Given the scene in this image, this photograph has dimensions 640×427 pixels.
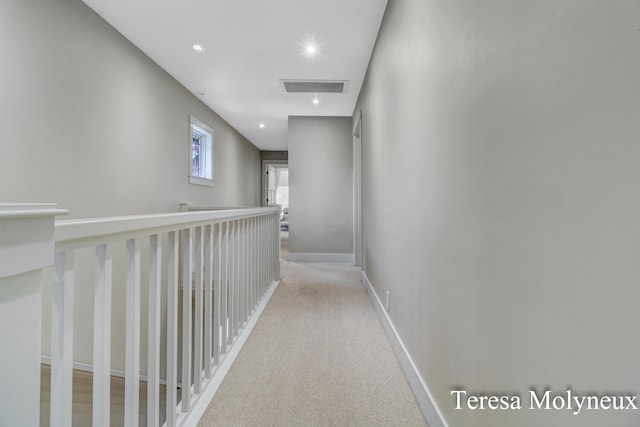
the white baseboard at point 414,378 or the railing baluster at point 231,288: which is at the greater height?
→ the railing baluster at point 231,288

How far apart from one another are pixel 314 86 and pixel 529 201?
11.4 ft

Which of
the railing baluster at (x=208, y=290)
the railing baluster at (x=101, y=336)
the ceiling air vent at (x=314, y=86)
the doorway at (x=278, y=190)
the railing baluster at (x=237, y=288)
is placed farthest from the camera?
the doorway at (x=278, y=190)

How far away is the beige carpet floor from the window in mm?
2589

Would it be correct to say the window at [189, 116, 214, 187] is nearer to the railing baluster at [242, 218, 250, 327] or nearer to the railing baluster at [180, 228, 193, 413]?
the railing baluster at [242, 218, 250, 327]

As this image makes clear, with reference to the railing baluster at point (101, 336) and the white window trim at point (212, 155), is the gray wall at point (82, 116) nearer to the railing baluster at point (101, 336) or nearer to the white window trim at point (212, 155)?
the white window trim at point (212, 155)

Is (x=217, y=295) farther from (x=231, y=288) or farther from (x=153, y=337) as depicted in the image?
(x=153, y=337)

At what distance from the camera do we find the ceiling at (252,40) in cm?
228

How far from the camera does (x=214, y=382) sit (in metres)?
1.53

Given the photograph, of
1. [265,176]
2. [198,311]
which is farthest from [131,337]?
[265,176]

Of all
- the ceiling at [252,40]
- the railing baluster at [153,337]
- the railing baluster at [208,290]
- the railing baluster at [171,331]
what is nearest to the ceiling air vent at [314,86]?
the ceiling at [252,40]

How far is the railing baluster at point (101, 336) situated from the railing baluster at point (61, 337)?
9 cm

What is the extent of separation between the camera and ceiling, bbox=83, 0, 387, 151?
228cm

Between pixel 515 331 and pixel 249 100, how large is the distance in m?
4.34

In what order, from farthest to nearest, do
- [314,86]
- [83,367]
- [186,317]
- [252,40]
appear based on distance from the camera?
[314,86] < [252,40] < [83,367] < [186,317]
